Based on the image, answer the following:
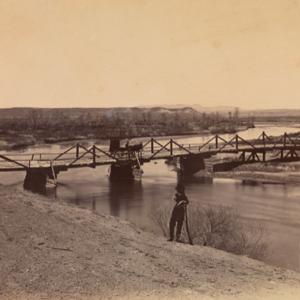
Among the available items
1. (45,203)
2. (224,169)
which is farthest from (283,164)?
(45,203)

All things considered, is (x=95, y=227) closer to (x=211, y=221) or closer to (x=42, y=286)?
(x=42, y=286)

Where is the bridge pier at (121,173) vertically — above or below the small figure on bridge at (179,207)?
below

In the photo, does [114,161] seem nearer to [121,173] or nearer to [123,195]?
[123,195]

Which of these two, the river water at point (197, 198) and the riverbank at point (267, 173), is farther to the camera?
the riverbank at point (267, 173)

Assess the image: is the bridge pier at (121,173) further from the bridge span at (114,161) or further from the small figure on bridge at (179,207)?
the small figure on bridge at (179,207)

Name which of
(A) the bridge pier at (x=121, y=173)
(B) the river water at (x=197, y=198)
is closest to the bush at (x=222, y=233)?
(B) the river water at (x=197, y=198)

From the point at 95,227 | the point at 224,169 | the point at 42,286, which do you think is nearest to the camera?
the point at 42,286

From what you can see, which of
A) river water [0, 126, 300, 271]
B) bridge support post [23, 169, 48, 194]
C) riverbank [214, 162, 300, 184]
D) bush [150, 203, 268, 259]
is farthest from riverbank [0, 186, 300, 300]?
riverbank [214, 162, 300, 184]
